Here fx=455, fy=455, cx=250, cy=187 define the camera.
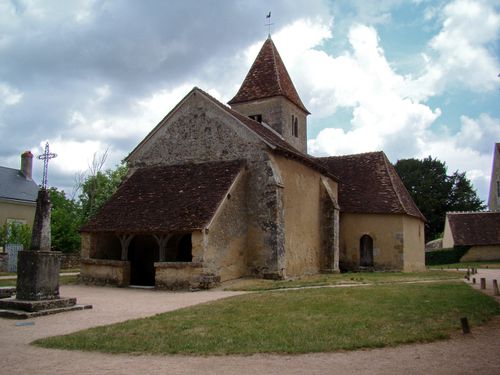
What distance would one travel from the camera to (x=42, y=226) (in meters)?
11.5

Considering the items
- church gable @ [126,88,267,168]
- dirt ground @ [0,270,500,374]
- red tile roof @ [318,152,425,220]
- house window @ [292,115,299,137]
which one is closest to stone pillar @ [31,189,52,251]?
dirt ground @ [0,270,500,374]

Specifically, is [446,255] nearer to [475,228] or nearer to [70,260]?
[475,228]

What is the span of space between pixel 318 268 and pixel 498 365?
55.2ft

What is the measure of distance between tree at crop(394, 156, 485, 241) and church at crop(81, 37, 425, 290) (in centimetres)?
2541

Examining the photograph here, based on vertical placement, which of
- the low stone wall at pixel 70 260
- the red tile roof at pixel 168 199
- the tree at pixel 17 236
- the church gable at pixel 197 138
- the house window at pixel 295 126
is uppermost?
the house window at pixel 295 126

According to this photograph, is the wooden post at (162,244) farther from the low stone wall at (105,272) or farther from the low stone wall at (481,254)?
the low stone wall at (481,254)

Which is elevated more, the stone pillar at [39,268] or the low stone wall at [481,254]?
the stone pillar at [39,268]

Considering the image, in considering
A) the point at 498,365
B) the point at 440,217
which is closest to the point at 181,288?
the point at 498,365

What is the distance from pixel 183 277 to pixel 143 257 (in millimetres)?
5302

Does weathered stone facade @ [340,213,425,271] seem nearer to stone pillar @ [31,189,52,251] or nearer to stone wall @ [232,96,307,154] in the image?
stone wall @ [232,96,307,154]

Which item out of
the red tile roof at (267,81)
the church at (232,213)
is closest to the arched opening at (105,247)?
the church at (232,213)

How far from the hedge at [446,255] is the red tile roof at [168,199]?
26.0m

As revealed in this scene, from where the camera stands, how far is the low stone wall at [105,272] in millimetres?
16984

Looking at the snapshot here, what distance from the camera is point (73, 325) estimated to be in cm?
930
